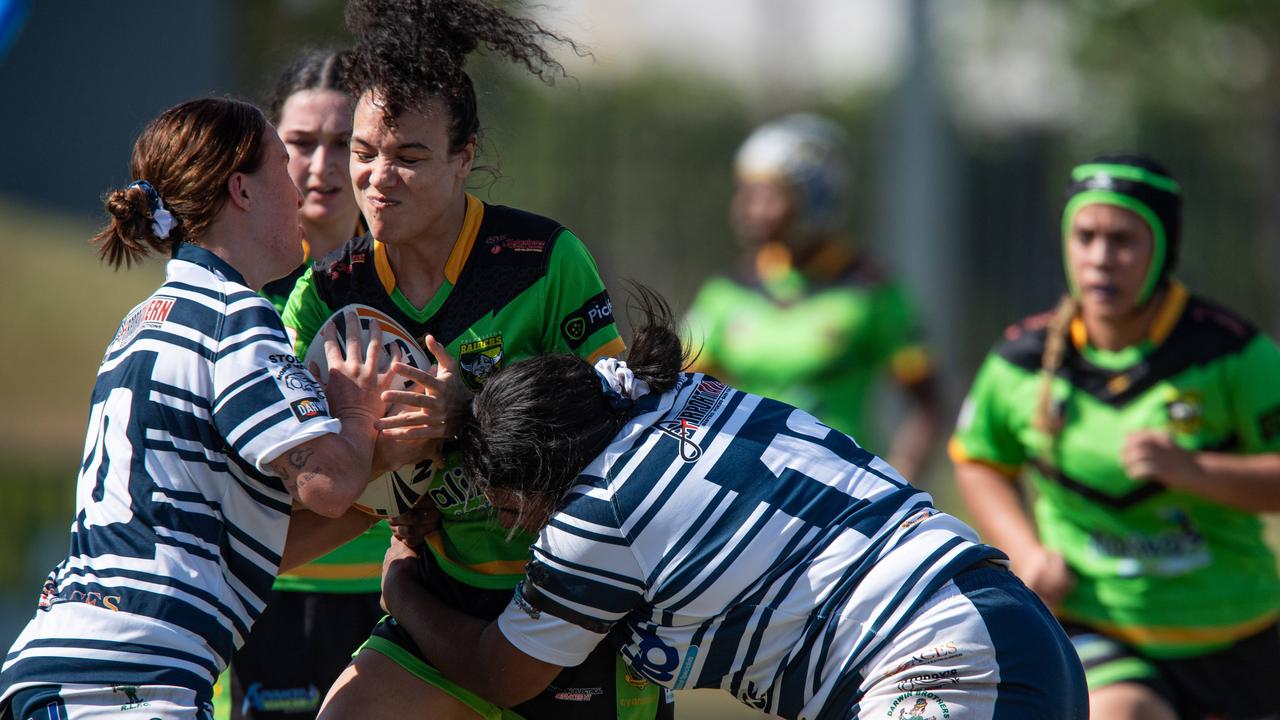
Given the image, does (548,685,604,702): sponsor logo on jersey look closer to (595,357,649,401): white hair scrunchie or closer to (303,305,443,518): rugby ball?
(303,305,443,518): rugby ball

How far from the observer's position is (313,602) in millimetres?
3939

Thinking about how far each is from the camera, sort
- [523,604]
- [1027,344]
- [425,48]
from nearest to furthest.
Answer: [523,604] < [425,48] < [1027,344]

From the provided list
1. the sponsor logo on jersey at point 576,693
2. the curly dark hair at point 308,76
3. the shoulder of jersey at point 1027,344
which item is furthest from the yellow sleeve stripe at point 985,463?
the curly dark hair at point 308,76

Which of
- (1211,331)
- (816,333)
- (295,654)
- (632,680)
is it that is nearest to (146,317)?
(632,680)

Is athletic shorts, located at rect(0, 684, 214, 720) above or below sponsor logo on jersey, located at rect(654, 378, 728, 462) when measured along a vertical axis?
below

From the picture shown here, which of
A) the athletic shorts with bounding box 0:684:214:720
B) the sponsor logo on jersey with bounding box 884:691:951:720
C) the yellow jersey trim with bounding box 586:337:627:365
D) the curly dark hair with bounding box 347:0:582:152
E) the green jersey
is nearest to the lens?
the athletic shorts with bounding box 0:684:214:720

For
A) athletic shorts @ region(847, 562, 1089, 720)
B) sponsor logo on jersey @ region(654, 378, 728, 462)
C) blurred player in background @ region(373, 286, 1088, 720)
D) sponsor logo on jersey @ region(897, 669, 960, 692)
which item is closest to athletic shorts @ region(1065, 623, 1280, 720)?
blurred player in background @ region(373, 286, 1088, 720)

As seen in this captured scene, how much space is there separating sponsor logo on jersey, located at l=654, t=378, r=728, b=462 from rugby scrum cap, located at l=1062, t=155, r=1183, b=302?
1884 millimetres

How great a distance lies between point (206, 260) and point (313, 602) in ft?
4.83

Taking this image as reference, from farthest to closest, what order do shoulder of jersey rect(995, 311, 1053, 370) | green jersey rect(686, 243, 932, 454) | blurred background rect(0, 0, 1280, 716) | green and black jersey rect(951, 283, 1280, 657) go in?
blurred background rect(0, 0, 1280, 716) < green jersey rect(686, 243, 932, 454) < shoulder of jersey rect(995, 311, 1053, 370) < green and black jersey rect(951, 283, 1280, 657)

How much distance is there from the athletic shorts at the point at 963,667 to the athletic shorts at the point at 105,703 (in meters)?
1.33

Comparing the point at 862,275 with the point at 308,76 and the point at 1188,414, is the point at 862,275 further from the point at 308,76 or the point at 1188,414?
the point at 308,76

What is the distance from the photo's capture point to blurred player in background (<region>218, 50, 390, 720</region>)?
12.9 feet

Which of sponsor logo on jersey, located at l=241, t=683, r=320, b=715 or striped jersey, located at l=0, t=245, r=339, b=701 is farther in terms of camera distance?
sponsor logo on jersey, located at l=241, t=683, r=320, b=715
